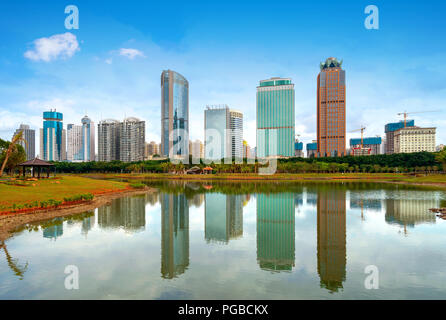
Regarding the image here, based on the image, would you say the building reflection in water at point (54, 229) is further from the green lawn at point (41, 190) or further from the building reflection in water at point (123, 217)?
the green lawn at point (41, 190)

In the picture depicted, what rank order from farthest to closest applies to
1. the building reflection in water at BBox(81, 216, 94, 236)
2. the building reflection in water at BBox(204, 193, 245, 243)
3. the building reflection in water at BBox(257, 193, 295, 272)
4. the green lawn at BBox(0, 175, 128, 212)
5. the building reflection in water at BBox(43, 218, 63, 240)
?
the green lawn at BBox(0, 175, 128, 212) → the building reflection in water at BBox(81, 216, 94, 236) → the building reflection in water at BBox(204, 193, 245, 243) → the building reflection in water at BBox(43, 218, 63, 240) → the building reflection in water at BBox(257, 193, 295, 272)

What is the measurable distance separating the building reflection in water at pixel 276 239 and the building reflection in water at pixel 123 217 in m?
12.2

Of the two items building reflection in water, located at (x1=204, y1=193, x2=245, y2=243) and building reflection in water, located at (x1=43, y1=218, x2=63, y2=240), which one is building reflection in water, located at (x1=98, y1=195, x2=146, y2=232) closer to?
building reflection in water, located at (x1=43, y1=218, x2=63, y2=240)

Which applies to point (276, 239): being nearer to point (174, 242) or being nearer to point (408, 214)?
point (174, 242)

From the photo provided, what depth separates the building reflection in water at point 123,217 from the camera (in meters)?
27.6

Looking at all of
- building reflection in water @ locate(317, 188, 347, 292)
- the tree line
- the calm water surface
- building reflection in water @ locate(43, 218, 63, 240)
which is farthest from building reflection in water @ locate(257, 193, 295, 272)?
the tree line

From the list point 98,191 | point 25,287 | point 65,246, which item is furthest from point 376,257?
point 98,191

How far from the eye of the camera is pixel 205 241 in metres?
23.0

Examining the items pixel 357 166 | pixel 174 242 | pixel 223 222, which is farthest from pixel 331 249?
pixel 357 166

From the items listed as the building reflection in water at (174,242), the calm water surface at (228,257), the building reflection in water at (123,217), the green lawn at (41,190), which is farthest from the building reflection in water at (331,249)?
the green lawn at (41,190)

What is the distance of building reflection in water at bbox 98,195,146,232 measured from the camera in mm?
27594

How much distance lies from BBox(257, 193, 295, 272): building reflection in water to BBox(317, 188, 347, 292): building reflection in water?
1971 mm

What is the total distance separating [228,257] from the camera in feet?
61.0
